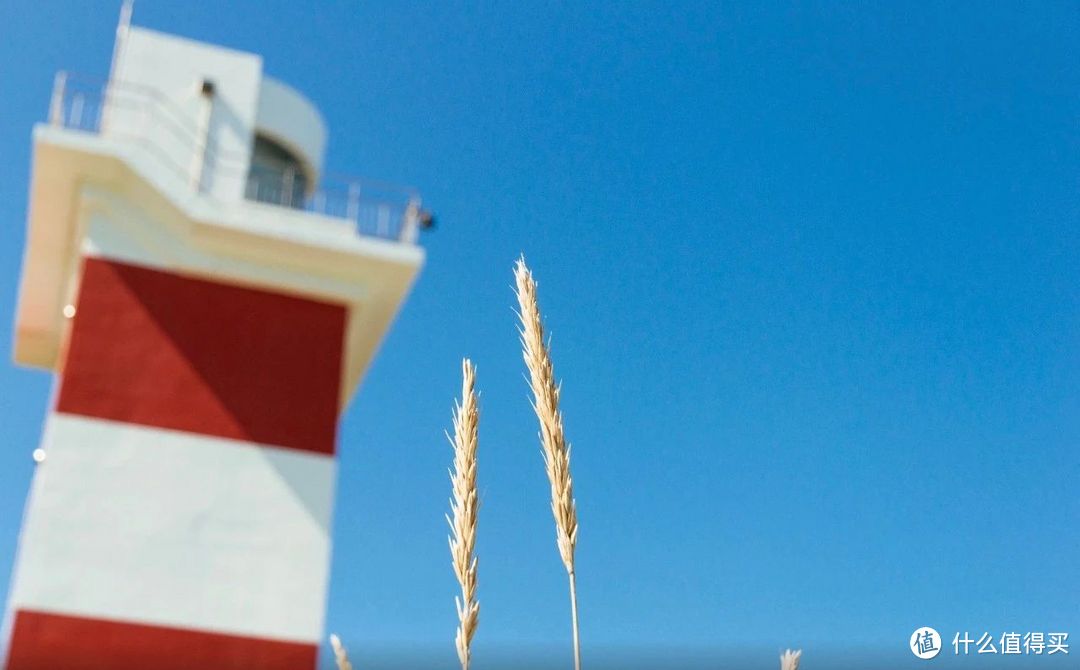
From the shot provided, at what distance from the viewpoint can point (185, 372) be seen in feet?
23.8

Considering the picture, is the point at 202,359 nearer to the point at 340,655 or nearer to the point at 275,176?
the point at 275,176

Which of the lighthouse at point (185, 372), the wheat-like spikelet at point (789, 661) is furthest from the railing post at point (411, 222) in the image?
the wheat-like spikelet at point (789, 661)

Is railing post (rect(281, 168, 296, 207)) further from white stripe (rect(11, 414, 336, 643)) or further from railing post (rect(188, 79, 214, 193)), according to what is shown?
white stripe (rect(11, 414, 336, 643))

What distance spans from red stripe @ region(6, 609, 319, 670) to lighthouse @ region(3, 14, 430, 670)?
0.01m

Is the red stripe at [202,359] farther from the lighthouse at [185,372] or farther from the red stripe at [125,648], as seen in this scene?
the red stripe at [125,648]

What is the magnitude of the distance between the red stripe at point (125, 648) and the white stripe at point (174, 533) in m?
0.07

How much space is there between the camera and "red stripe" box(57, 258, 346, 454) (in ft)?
23.2

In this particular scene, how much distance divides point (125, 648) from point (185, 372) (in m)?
1.87

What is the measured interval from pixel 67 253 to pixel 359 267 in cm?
227

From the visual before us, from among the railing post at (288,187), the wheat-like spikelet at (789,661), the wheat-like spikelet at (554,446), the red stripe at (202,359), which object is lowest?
the wheat-like spikelet at (789,661)

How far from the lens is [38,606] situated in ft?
20.9

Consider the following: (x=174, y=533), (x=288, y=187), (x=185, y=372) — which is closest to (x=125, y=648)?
(x=174, y=533)

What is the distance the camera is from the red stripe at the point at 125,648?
6.30m

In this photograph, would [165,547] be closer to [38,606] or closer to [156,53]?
[38,606]
